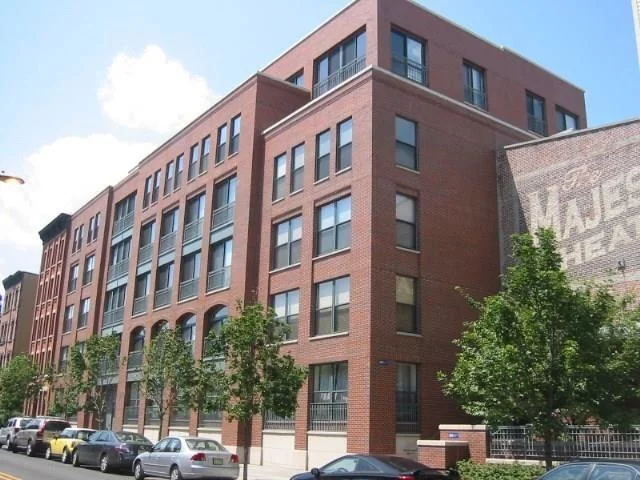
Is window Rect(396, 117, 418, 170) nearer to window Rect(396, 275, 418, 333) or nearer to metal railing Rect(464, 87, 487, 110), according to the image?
window Rect(396, 275, 418, 333)

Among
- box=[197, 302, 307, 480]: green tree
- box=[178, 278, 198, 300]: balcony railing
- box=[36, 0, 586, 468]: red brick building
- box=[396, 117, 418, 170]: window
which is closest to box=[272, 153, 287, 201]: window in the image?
box=[36, 0, 586, 468]: red brick building

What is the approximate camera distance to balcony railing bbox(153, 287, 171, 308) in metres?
38.3

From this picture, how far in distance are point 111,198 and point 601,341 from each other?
4141cm

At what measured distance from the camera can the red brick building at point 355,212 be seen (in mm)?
25062

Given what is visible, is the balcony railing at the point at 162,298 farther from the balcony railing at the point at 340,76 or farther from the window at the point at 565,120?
the window at the point at 565,120

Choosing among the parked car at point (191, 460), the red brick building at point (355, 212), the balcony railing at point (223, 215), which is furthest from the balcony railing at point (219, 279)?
the parked car at point (191, 460)

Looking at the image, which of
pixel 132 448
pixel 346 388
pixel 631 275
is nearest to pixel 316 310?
pixel 346 388

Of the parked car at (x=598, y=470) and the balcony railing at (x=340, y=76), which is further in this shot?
the balcony railing at (x=340, y=76)

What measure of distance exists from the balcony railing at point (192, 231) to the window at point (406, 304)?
1364cm

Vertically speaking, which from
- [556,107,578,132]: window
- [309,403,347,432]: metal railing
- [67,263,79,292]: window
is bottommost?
[309,403,347,432]: metal railing

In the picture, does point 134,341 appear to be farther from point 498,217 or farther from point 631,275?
point 631,275

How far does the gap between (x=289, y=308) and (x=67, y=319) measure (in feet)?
106

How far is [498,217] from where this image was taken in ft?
96.8

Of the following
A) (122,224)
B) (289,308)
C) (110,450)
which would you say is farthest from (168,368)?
(122,224)
